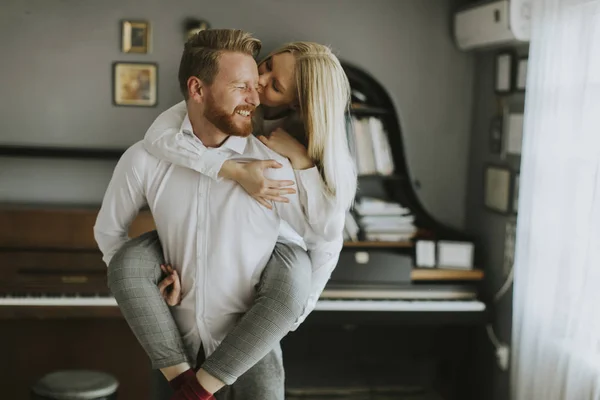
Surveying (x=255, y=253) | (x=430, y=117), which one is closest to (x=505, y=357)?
(x=430, y=117)

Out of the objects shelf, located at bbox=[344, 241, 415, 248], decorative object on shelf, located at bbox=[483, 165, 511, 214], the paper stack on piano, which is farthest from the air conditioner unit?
shelf, located at bbox=[344, 241, 415, 248]

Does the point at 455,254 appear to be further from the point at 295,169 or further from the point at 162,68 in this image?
the point at 295,169

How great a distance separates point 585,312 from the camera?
2.87 metres

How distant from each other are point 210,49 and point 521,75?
2.27m

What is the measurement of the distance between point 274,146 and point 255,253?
260 millimetres

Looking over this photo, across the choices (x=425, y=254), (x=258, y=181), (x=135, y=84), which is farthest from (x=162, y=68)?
(x=258, y=181)

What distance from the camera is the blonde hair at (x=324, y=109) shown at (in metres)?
1.72

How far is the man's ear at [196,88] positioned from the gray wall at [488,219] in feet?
7.40

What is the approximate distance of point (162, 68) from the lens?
394 centimetres

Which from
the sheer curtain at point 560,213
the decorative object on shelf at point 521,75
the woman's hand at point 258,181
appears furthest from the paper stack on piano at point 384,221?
the woman's hand at point 258,181

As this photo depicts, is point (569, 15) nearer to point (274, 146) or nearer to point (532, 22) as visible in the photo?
point (532, 22)

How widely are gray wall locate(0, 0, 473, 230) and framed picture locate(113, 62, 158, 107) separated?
0.04 metres

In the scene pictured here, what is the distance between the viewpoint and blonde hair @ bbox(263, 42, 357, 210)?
1721mm

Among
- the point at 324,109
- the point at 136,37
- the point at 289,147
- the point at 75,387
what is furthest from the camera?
the point at 136,37
